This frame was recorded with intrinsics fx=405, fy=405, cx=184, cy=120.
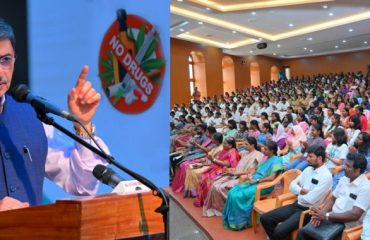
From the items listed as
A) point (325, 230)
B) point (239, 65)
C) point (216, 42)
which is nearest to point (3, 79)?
point (325, 230)

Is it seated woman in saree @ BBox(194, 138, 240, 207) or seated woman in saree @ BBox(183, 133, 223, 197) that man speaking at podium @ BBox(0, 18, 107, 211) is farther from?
seated woman in saree @ BBox(183, 133, 223, 197)

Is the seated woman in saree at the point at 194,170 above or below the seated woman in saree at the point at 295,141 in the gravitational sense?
below

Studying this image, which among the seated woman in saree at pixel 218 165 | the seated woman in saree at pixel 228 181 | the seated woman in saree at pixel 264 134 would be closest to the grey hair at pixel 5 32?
the seated woman in saree at pixel 228 181

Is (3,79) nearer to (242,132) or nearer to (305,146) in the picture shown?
(305,146)

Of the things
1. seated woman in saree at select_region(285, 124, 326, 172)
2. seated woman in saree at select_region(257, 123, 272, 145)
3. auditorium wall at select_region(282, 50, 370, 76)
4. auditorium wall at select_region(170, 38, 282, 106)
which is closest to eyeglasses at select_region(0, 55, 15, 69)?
seated woman in saree at select_region(285, 124, 326, 172)

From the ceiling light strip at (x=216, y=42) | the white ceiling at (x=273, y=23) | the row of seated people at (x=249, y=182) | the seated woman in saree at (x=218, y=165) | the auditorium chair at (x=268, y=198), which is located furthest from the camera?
the ceiling light strip at (x=216, y=42)

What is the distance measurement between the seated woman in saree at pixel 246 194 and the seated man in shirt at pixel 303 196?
0.60 meters

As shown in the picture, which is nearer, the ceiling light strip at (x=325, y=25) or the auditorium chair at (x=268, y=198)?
the auditorium chair at (x=268, y=198)

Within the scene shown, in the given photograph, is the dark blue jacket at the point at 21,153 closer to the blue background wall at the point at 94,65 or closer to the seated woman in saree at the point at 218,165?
the blue background wall at the point at 94,65

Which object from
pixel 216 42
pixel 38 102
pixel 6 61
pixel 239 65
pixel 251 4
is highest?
pixel 251 4

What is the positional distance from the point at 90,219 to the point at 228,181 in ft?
13.2

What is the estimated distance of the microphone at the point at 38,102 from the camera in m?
0.87

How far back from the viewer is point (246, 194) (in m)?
4.03

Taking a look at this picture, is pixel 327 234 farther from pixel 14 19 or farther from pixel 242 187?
pixel 14 19
